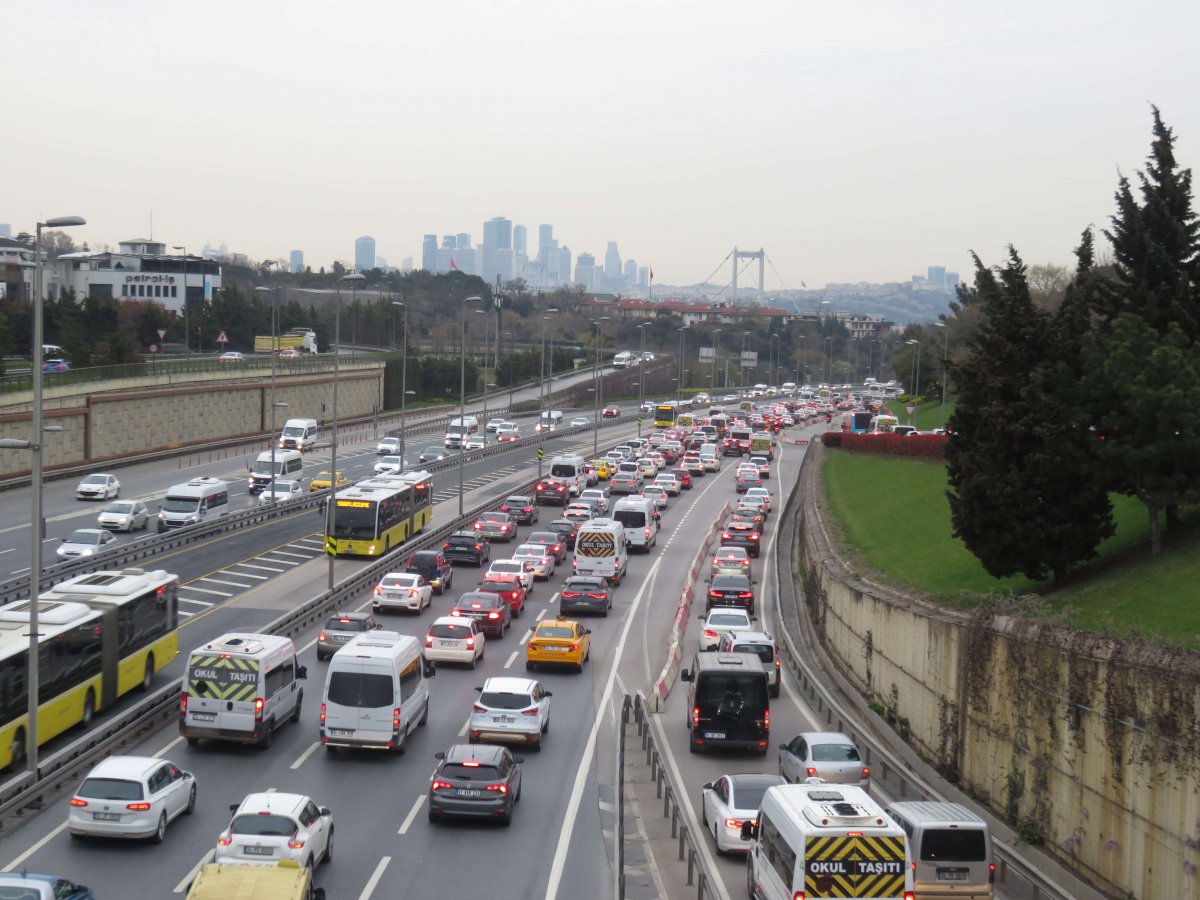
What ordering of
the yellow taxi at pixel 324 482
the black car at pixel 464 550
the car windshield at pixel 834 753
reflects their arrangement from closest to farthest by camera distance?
the car windshield at pixel 834 753, the black car at pixel 464 550, the yellow taxi at pixel 324 482

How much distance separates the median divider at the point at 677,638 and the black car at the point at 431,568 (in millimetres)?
7976

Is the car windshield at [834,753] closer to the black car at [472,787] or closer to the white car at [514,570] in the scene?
the black car at [472,787]

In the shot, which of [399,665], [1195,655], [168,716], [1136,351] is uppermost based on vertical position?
[1136,351]

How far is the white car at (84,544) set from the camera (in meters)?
44.3

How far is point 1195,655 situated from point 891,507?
113ft

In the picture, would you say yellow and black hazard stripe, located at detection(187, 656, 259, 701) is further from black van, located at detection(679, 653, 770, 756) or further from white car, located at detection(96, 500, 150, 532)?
white car, located at detection(96, 500, 150, 532)

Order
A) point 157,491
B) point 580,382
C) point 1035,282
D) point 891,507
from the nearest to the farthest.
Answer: point 891,507
point 157,491
point 1035,282
point 580,382

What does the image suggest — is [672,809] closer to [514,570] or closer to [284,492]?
[514,570]

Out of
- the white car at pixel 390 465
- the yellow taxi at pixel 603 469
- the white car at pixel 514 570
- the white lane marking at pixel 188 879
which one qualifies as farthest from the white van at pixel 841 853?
the yellow taxi at pixel 603 469

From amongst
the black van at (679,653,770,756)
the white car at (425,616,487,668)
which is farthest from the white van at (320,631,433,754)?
the white car at (425,616,487,668)

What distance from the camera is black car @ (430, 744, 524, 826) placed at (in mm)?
20875

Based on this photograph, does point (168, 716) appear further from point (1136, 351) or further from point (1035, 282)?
point (1035, 282)

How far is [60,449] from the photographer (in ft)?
223

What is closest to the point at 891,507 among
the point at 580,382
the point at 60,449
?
the point at 60,449
